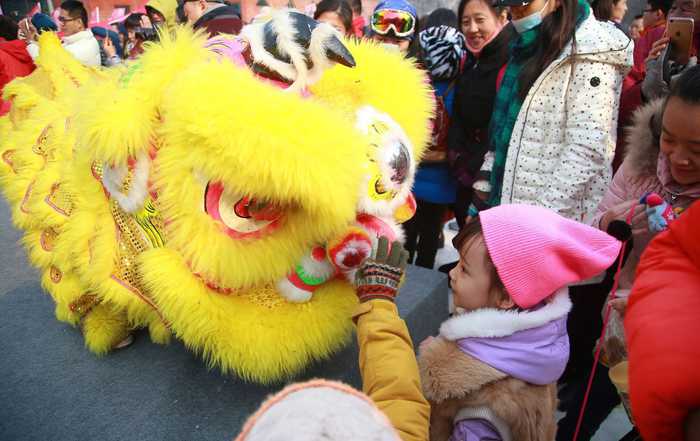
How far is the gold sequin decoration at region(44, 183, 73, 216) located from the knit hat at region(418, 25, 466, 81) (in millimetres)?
1307

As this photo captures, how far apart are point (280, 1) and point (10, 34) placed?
301 centimetres

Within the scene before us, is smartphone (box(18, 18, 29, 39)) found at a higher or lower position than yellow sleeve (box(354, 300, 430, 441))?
lower

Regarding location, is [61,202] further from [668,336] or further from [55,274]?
[668,336]

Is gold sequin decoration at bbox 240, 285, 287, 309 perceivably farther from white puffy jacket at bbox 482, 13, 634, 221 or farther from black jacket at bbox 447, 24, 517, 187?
black jacket at bbox 447, 24, 517, 187

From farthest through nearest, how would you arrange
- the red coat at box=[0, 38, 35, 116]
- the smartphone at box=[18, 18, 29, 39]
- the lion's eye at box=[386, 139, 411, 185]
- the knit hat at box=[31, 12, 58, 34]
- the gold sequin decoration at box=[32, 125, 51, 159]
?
the smartphone at box=[18, 18, 29, 39], the red coat at box=[0, 38, 35, 116], the knit hat at box=[31, 12, 58, 34], the gold sequin decoration at box=[32, 125, 51, 159], the lion's eye at box=[386, 139, 411, 185]

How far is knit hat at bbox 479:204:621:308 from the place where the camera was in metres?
0.78

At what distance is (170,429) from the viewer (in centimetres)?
103

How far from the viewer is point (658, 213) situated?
38.9 inches

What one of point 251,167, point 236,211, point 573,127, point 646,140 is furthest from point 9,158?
point 646,140

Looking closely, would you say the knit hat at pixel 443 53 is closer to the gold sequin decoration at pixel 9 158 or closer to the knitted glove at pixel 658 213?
the knitted glove at pixel 658 213

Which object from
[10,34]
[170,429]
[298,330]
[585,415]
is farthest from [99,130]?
[10,34]

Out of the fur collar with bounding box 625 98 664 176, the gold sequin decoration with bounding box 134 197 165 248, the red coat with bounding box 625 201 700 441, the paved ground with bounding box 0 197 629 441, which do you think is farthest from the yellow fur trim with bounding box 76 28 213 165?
the fur collar with bounding box 625 98 664 176

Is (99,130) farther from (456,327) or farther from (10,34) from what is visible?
(10,34)

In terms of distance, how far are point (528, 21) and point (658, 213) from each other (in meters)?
0.69
